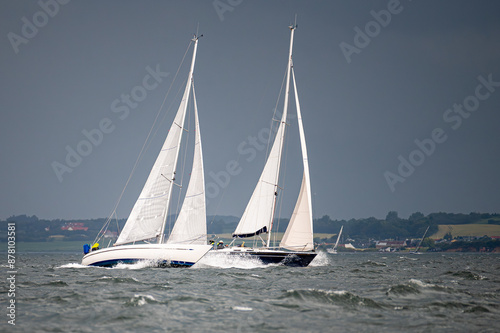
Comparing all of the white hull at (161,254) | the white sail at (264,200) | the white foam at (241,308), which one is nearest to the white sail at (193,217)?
the white hull at (161,254)

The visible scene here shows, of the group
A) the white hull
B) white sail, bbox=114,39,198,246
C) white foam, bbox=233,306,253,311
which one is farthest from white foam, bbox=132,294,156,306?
white sail, bbox=114,39,198,246

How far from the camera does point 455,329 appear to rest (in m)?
15.3

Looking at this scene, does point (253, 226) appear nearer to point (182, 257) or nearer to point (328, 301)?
point (182, 257)

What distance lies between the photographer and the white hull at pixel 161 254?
112 ft

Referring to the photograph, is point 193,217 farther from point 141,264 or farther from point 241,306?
point 241,306

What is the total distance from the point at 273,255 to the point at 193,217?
6.40 meters

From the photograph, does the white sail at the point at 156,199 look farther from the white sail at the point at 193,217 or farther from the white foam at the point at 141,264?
the white foam at the point at 141,264

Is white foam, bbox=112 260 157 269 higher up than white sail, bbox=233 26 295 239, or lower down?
lower down

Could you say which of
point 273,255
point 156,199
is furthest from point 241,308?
point 156,199

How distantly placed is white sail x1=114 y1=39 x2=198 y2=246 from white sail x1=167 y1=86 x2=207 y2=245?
1282 mm

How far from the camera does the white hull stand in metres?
34.0

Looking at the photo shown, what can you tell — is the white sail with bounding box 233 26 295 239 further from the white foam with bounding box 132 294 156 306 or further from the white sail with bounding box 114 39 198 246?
the white foam with bounding box 132 294 156 306

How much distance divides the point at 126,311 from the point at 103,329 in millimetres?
2611

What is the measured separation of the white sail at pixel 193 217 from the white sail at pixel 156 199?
128 centimetres
